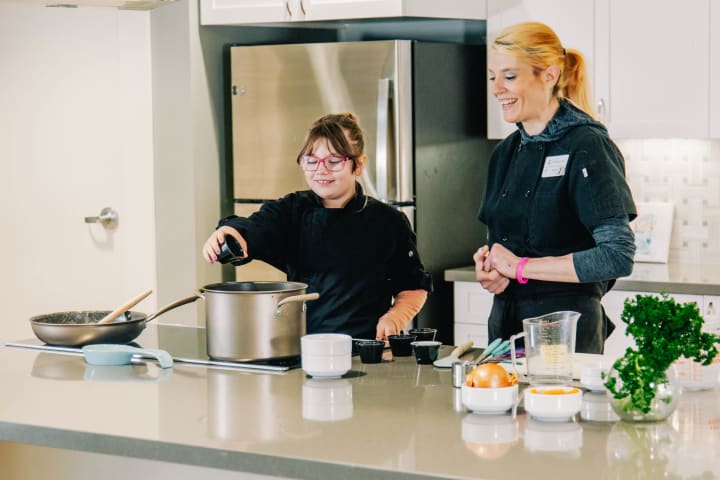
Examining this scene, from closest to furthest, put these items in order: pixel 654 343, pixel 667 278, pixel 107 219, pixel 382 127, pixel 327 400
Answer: pixel 654 343 < pixel 327 400 < pixel 667 278 < pixel 382 127 < pixel 107 219

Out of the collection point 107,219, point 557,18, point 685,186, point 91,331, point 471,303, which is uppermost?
point 557,18

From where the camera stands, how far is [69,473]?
8.34ft

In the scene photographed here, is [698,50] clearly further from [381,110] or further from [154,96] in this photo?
[154,96]

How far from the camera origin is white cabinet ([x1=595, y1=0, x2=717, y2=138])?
3.88m

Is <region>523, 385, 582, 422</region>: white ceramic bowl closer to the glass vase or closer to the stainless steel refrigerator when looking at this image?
the glass vase

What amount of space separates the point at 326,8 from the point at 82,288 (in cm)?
153

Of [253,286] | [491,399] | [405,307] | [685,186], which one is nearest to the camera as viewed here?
[491,399]

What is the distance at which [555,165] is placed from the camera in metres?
2.71

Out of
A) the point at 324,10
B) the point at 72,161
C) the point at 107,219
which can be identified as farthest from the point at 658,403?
the point at 72,161

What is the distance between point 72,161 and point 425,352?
8.38ft

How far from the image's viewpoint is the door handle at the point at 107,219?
4.51 meters

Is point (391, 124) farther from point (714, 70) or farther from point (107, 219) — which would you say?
point (107, 219)

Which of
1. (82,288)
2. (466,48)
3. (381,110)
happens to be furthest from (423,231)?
(82,288)

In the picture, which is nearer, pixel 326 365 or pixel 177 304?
pixel 326 365
